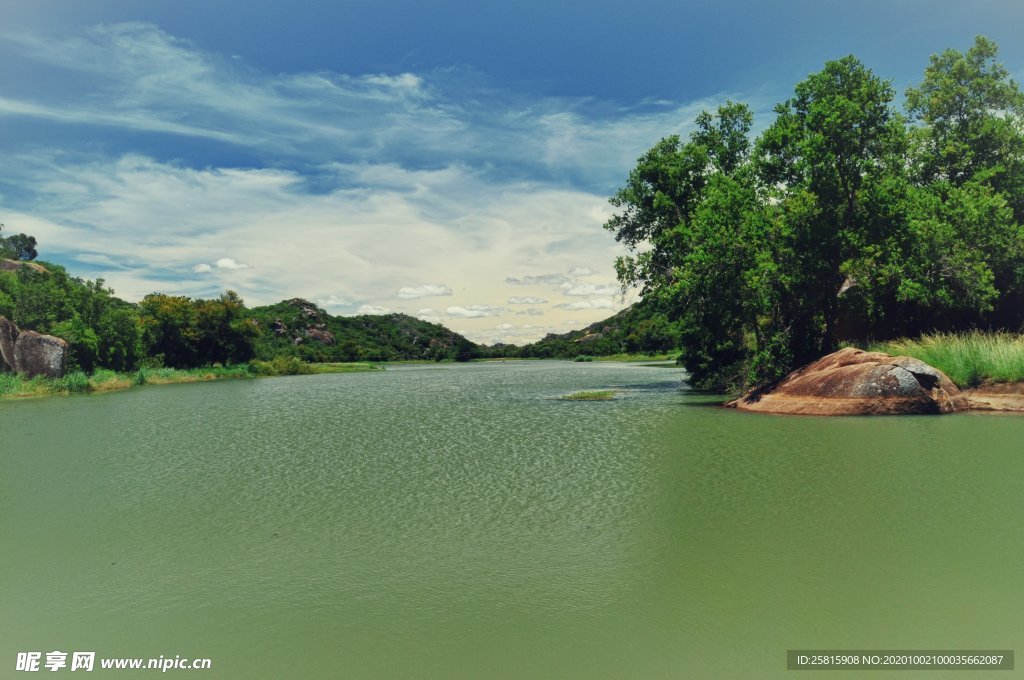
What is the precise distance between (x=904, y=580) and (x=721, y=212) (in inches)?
1161

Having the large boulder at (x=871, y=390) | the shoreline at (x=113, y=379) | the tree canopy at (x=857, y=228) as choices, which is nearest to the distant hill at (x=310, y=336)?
the shoreline at (x=113, y=379)

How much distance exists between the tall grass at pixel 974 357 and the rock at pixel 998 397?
1.24ft

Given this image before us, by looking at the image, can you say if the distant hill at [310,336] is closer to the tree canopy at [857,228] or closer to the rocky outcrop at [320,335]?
the rocky outcrop at [320,335]

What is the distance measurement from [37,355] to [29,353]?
709 millimetres

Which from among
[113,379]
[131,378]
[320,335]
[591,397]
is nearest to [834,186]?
[591,397]

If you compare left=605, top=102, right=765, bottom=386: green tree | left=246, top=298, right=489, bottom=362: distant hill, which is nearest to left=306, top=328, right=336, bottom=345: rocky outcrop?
left=246, top=298, right=489, bottom=362: distant hill

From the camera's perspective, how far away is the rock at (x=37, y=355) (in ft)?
181

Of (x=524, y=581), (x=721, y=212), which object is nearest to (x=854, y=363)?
(x=721, y=212)

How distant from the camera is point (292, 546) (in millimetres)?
10836

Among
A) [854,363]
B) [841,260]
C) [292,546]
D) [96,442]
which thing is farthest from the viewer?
[841,260]

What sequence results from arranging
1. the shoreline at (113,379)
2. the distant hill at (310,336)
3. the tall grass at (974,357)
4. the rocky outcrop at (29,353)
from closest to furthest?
the tall grass at (974,357) → the shoreline at (113,379) → the rocky outcrop at (29,353) → the distant hill at (310,336)

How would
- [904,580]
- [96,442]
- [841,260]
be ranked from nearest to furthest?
[904,580] < [96,442] < [841,260]

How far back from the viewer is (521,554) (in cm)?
1003

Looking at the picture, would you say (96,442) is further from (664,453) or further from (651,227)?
(651,227)
